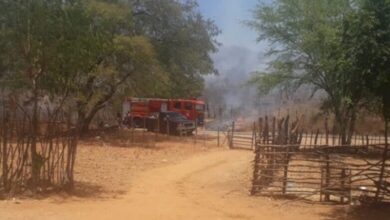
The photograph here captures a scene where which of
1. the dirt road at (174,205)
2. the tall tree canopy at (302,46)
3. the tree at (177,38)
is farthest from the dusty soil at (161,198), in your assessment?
the tree at (177,38)

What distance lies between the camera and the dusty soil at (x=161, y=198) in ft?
37.3

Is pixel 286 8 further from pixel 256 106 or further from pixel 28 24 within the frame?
pixel 256 106

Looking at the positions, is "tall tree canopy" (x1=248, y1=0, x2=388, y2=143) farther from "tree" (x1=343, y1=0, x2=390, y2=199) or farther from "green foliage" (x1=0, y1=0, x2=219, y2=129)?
"tree" (x1=343, y1=0, x2=390, y2=199)

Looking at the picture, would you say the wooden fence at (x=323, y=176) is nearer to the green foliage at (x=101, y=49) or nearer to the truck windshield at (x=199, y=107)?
the green foliage at (x=101, y=49)

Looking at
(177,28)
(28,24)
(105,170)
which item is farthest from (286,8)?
(28,24)

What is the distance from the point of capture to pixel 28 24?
1393 cm

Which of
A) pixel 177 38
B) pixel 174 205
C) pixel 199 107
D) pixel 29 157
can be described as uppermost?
pixel 177 38

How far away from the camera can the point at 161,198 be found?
43.5 feet

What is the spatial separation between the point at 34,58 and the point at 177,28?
2085 centimetres

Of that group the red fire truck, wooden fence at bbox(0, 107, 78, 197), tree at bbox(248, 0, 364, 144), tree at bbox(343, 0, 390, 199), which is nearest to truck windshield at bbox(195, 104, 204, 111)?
the red fire truck

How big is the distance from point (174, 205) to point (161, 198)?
0.96m

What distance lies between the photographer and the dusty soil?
11.4 meters

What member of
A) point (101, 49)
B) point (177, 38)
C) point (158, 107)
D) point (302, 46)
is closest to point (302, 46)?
point (302, 46)

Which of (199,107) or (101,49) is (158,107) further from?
(101,49)
